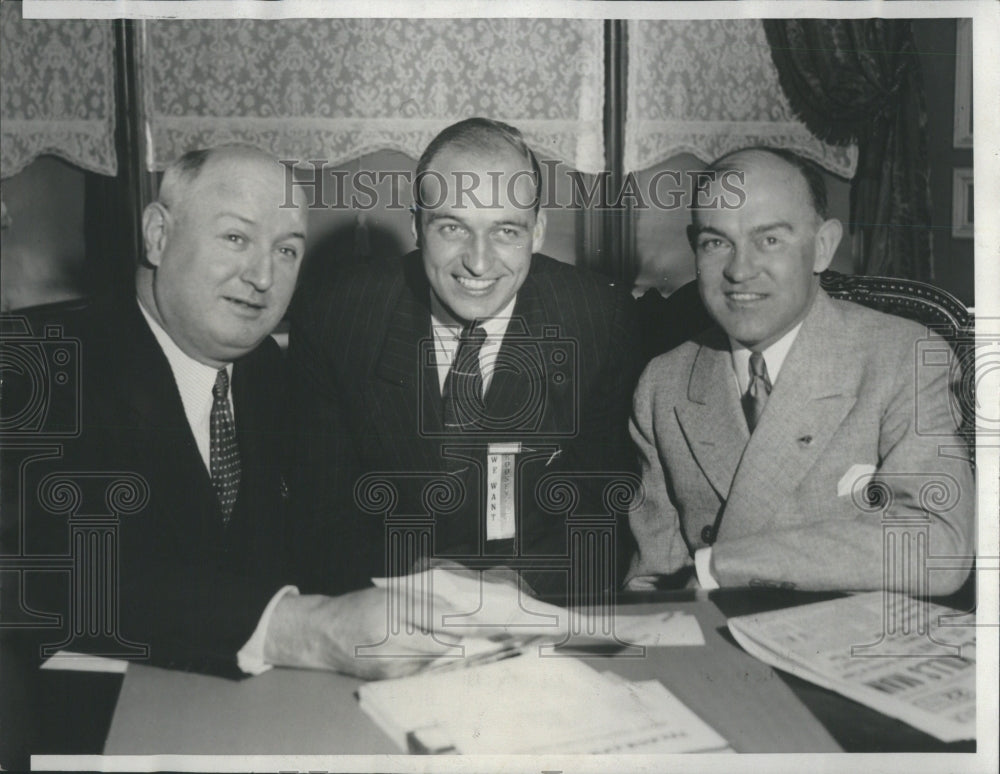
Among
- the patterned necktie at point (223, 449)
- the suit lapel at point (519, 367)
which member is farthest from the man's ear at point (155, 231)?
the suit lapel at point (519, 367)

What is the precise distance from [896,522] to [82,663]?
6.06 ft

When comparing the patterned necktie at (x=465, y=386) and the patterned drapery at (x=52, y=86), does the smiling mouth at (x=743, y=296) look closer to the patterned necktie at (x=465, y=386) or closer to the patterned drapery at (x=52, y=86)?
the patterned necktie at (x=465, y=386)

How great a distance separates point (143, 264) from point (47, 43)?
551 mm

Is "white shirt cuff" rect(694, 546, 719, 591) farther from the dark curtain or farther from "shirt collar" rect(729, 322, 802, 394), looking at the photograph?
the dark curtain

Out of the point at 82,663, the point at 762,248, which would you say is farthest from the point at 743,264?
the point at 82,663

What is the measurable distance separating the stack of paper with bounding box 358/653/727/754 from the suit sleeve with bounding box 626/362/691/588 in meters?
0.27

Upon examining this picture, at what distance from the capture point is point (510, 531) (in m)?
2.11

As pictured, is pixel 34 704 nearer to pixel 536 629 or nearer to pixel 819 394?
pixel 536 629

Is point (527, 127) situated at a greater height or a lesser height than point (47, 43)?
lesser

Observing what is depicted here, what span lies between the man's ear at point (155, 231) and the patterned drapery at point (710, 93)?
109 centimetres

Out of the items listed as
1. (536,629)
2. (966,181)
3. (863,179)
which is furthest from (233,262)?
(966,181)

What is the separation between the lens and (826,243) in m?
2.11

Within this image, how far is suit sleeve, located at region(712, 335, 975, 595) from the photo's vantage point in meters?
2.05

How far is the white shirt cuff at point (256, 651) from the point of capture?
1898mm
